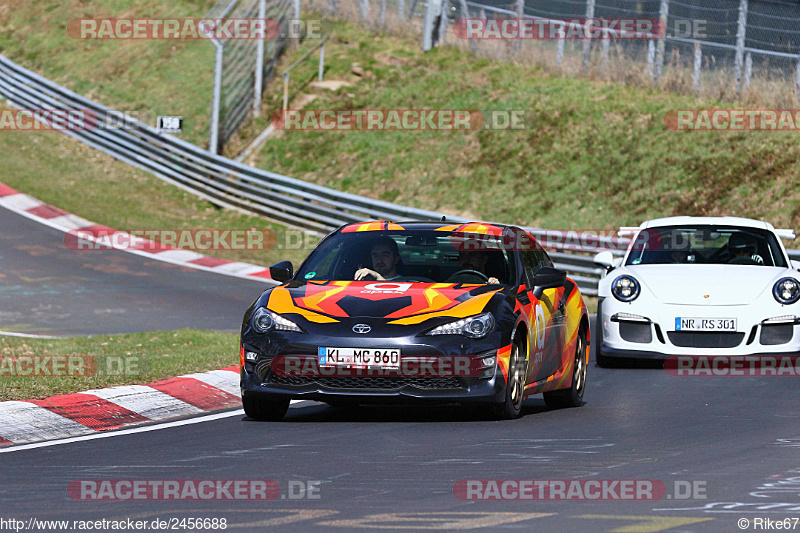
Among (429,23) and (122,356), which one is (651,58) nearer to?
(429,23)

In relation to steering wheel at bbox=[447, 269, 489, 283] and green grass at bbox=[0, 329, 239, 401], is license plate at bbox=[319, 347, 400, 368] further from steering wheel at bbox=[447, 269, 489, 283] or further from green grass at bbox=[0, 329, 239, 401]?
green grass at bbox=[0, 329, 239, 401]

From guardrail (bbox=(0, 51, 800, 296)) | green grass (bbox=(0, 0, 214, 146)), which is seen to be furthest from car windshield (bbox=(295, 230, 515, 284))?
green grass (bbox=(0, 0, 214, 146))

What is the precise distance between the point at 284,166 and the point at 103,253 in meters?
8.57

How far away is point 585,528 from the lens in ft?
19.3

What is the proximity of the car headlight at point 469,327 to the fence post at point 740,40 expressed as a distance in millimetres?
18555

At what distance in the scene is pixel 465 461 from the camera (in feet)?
25.3

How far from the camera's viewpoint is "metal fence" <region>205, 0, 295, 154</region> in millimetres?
31425

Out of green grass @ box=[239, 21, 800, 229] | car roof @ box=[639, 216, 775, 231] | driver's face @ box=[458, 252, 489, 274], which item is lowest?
driver's face @ box=[458, 252, 489, 274]

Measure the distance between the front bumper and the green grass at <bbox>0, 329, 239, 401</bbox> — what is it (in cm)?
378

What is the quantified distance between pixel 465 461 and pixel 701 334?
597 centimetres

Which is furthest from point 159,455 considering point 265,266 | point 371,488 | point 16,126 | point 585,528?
point 16,126

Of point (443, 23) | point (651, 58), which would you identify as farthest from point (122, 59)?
point (651, 58)

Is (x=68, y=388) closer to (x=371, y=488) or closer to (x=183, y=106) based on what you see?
(x=371, y=488)

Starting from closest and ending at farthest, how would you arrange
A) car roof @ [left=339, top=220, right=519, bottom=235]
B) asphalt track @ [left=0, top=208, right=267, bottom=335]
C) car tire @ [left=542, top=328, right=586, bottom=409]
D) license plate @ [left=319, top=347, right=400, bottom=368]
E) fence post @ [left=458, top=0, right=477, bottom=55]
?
license plate @ [left=319, top=347, right=400, bottom=368]
car roof @ [left=339, top=220, right=519, bottom=235]
car tire @ [left=542, top=328, right=586, bottom=409]
asphalt track @ [left=0, top=208, right=267, bottom=335]
fence post @ [left=458, top=0, right=477, bottom=55]
